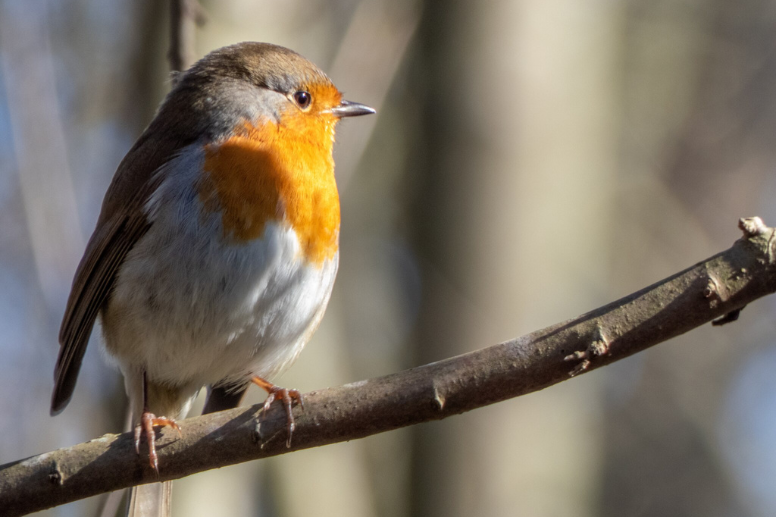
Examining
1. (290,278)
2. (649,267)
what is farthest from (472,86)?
(649,267)

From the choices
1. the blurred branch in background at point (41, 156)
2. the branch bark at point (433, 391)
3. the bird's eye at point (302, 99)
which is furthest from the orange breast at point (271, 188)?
the blurred branch in background at point (41, 156)

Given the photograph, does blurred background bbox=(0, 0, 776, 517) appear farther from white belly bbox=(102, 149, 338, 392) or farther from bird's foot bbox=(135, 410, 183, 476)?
bird's foot bbox=(135, 410, 183, 476)

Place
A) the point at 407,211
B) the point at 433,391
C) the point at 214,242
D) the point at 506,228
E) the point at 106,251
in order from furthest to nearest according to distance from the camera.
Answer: the point at 407,211, the point at 506,228, the point at 106,251, the point at 214,242, the point at 433,391

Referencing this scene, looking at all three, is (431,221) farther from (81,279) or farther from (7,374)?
(7,374)

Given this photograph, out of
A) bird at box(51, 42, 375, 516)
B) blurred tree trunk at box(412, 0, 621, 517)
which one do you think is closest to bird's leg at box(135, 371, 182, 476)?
bird at box(51, 42, 375, 516)

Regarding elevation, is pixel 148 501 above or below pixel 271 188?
below

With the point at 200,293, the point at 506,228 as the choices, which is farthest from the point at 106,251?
the point at 506,228

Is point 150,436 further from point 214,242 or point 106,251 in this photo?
point 106,251
